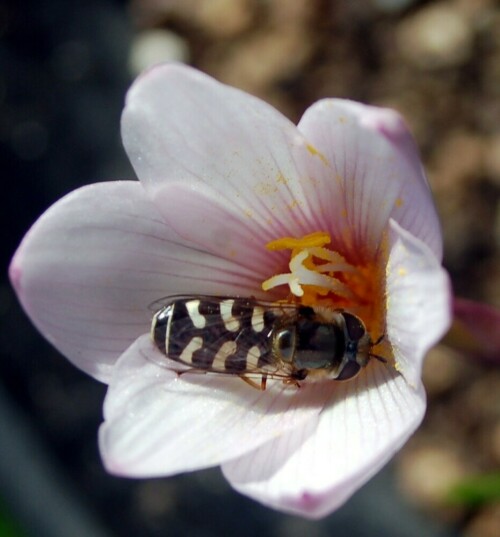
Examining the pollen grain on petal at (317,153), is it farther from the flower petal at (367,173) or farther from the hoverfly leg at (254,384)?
the hoverfly leg at (254,384)

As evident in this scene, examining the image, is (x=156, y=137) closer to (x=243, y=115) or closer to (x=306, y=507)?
(x=243, y=115)

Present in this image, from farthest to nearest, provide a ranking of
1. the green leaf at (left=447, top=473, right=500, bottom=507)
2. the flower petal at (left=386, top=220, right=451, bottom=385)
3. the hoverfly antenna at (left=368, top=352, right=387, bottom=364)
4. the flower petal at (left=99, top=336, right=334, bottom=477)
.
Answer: the green leaf at (left=447, top=473, right=500, bottom=507) → the hoverfly antenna at (left=368, top=352, right=387, bottom=364) → the flower petal at (left=99, top=336, right=334, bottom=477) → the flower petal at (left=386, top=220, right=451, bottom=385)

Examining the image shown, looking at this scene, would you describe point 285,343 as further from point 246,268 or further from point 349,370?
point 246,268

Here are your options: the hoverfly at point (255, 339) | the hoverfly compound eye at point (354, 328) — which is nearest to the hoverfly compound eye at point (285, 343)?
the hoverfly at point (255, 339)

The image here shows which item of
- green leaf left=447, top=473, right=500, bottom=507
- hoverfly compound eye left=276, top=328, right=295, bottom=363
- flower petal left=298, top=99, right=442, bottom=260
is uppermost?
flower petal left=298, top=99, right=442, bottom=260

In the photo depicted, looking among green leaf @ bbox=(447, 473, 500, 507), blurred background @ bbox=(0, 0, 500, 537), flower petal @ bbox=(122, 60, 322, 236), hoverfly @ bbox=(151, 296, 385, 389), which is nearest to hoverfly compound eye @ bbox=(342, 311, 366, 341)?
hoverfly @ bbox=(151, 296, 385, 389)

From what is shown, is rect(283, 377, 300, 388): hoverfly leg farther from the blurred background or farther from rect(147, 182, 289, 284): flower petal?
the blurred background
